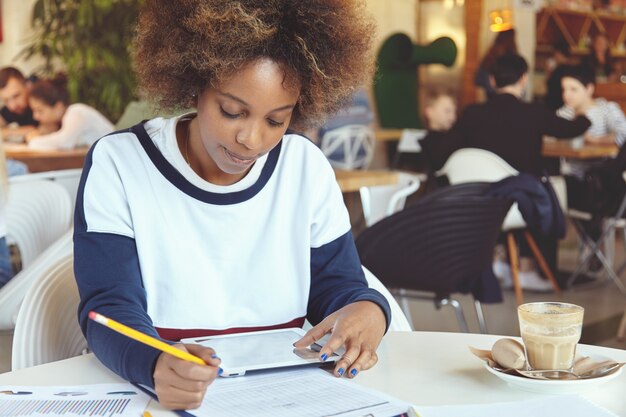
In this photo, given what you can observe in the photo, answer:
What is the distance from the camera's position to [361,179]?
3781mm

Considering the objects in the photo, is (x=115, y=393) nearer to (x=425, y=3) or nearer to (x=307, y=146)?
(x=307, y=146)

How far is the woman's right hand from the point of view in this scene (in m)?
1.03

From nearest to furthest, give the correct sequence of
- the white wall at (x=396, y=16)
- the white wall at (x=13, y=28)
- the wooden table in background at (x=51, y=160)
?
the wooden table in background at (x=51, y=160) < the white wall at (x=13, y=28) < the white wall at (x=396, y=16)

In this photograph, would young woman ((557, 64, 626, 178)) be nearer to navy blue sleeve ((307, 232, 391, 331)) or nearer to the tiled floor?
the tiled floor

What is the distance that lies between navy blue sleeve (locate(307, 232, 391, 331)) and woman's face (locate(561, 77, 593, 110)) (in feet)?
15.0

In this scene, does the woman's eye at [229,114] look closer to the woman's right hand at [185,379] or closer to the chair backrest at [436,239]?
the woman's right hand at [185,379]

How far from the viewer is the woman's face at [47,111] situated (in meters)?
5.91

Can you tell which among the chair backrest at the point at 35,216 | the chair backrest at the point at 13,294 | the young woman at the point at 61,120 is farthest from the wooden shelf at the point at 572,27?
the chair backrest at the point at 13,294

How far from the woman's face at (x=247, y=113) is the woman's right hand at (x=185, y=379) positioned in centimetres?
39

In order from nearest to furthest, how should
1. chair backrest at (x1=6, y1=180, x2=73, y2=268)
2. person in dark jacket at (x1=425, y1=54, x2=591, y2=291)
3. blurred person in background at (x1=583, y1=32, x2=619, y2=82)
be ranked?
chair backrest at (x1=6, y1=180, x2=73, y2=268)
person in dark jacket at (x1=425, y1=54, x2=591, y2=291)
blurred person in background at (x1=583, y1=32, x2=619, y2=82)

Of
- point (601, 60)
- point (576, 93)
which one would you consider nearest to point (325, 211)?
point (576, 93)

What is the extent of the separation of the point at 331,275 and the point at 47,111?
476 centimetres

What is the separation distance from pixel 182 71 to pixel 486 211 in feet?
6.39

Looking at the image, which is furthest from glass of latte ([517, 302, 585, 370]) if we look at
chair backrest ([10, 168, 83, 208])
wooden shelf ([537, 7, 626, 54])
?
wooden shelf ([537, 7, 626, 54])
